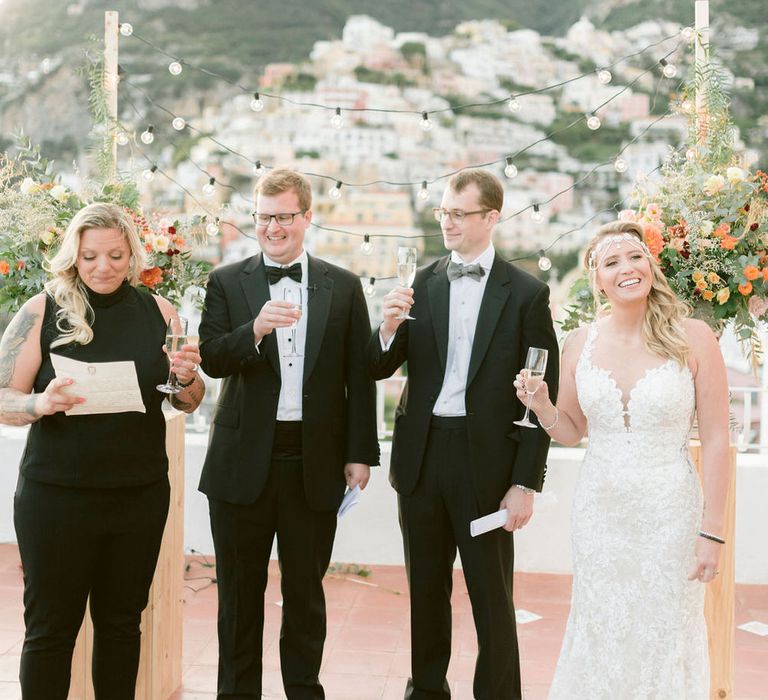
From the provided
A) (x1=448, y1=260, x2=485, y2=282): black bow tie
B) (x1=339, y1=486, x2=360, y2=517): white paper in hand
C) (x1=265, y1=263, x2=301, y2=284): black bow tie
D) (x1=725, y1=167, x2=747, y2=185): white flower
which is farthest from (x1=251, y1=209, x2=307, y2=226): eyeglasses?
(x1=725, y1=167, x2=747, y2=185): white flower

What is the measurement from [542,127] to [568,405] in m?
21.9

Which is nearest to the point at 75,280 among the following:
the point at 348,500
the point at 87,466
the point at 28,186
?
the point at 87,466

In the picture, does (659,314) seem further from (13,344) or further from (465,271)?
(13,344)

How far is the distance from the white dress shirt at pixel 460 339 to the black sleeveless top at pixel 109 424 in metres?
0.82

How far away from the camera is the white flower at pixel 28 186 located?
10.0 feet

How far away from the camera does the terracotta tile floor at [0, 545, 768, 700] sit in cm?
315

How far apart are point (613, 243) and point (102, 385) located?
141 centimetres

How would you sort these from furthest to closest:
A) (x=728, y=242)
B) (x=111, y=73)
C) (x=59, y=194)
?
(x=111, y=73) < (x=59, y=194) < (x=728, y=242)

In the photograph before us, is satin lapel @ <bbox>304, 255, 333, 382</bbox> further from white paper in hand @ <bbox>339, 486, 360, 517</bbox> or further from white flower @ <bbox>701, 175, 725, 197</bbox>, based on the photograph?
white flower @ <bbox>701, 175, 725, 197</bbox>

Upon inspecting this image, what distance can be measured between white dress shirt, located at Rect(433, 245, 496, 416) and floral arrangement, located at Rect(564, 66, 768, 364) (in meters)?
0.72

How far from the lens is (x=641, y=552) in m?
2.29

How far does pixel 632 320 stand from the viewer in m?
2.38

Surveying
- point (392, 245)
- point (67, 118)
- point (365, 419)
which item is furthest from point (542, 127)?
point (365, 419)

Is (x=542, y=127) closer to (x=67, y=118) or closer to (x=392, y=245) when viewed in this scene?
(x=392, y=245)
